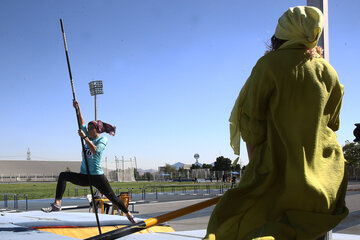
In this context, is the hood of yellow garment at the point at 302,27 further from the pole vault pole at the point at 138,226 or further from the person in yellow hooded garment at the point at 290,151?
the pole vault pole at the point at 138,226

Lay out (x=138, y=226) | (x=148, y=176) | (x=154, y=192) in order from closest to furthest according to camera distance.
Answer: (x=138, y=226)
(x=154, y=192)
(x=148, y=176)

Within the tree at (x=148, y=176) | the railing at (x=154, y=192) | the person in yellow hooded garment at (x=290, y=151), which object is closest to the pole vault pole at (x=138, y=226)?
the person in yellow hooded garment at (x=290, y=151)

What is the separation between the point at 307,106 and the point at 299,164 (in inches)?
11.3

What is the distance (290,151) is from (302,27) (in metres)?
0.64

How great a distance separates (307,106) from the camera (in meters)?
1.82

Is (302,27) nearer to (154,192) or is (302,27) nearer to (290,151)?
(290,151)

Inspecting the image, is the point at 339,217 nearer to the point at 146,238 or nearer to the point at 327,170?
the point at 327,170

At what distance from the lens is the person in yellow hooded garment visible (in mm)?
1715

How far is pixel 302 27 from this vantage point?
6.31 ft

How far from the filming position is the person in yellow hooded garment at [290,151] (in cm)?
171

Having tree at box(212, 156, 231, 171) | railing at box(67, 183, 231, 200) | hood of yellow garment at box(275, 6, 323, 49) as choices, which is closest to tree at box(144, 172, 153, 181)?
tree at box(212, 156, 231, 171)

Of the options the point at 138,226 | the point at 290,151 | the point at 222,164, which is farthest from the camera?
the point at 222,164

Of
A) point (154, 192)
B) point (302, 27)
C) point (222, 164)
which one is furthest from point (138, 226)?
point (222, 164)

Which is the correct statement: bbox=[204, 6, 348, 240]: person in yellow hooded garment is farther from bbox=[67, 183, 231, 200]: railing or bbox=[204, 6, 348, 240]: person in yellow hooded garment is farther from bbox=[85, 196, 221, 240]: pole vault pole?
bbox=[67, 183, 231, 200]: railing
